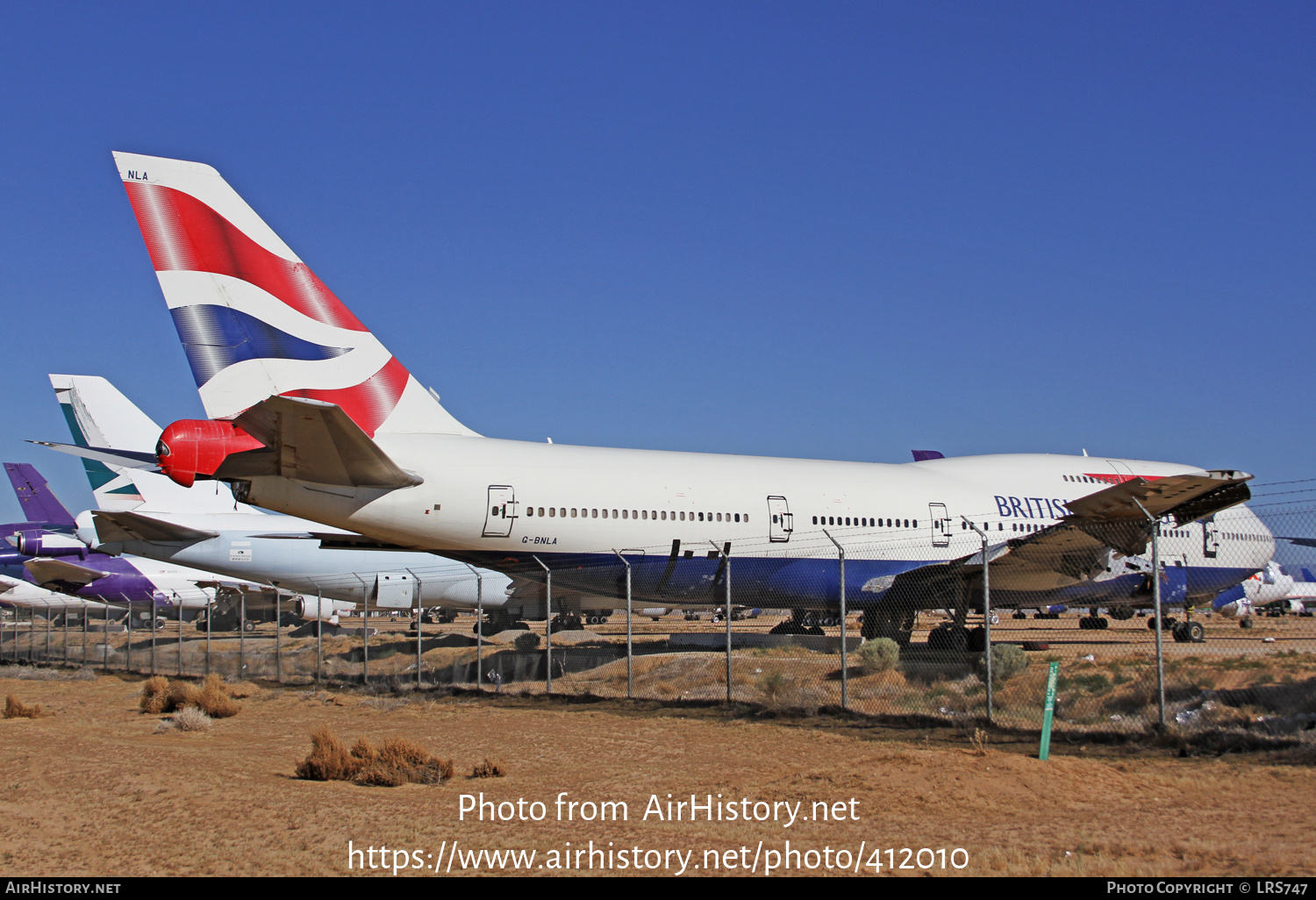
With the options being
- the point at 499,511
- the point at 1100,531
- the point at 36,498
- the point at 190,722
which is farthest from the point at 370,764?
the point at 36,498

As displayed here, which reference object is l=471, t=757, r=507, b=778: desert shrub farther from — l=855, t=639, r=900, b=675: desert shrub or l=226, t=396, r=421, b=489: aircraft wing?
l=855, t=639, r=900, b=675: desert shrub

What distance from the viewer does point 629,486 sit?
18.0m

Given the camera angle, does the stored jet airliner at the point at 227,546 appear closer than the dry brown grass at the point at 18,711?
No

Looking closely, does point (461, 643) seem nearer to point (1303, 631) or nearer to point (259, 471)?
point (259, 471)

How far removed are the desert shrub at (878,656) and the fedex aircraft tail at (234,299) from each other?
8171 millimetres

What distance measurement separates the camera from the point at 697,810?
24.2ft

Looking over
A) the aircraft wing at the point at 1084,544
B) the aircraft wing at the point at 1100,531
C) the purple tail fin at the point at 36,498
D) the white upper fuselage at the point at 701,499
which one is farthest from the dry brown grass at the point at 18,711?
the purple tail fin at the point at 36,498

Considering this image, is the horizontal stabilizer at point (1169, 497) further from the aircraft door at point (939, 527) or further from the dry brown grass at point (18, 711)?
the dry brown grass at point (18, 711)

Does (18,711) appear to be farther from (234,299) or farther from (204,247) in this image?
(204,247)

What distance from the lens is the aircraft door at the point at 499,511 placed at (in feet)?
54.2

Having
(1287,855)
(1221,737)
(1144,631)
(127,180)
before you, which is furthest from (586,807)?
(1144,631)

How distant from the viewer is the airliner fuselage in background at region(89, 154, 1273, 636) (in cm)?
1498

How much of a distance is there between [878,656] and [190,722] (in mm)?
9396
